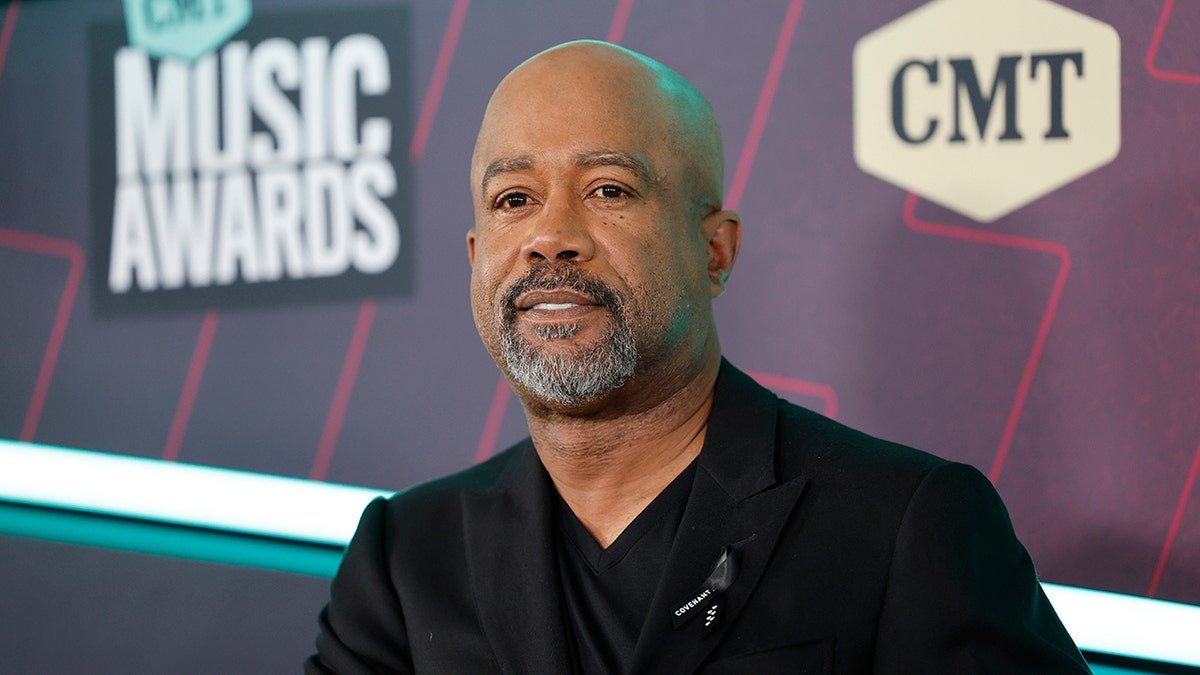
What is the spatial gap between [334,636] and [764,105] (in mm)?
1103

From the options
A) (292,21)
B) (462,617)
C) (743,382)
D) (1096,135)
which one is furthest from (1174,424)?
(292,21)

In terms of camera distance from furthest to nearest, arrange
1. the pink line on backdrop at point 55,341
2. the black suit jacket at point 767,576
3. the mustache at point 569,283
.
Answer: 1. the pink line on backdrop at point 55,341
2. the mustache at point 569,283
3. the black suit jacket at point 767,576

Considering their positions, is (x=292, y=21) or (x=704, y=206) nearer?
(x=704, y=206)

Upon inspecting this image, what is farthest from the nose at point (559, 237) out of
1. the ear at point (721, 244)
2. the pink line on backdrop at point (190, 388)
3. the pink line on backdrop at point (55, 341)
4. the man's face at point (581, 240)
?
the pink line on backdrop at point (55, 341)

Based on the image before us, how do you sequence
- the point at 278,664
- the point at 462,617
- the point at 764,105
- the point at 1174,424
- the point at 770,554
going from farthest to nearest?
the point at 278,664, the point at 764,105, the point at 1174,424, the point at 462,617, the point at 770,554

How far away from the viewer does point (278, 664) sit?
239 centimetres

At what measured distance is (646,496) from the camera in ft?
5.34

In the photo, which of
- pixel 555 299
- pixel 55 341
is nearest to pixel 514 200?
pixel 555 299

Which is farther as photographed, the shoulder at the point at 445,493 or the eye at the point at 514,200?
the shoulder at the point at 445,493

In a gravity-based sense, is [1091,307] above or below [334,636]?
above

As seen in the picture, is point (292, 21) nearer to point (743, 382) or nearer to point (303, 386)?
point (303, 386)

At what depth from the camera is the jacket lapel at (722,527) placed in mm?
1453

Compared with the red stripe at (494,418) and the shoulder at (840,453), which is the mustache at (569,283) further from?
the red stripe at (494,418)

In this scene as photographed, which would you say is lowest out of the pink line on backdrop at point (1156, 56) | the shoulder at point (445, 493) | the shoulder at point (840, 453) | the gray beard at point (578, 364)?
the shoulder at point (445, 493)
